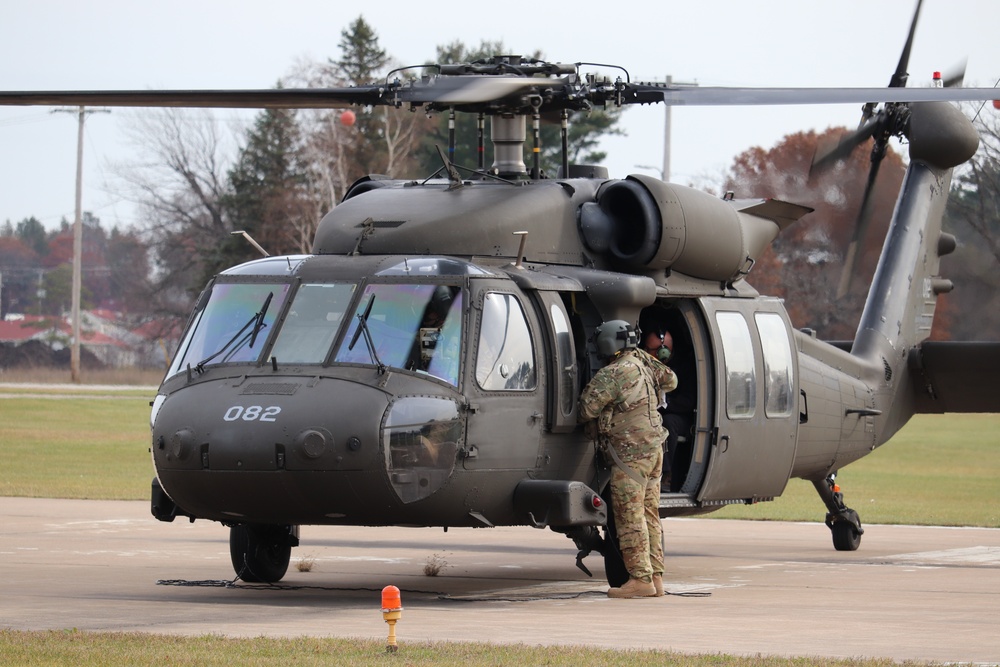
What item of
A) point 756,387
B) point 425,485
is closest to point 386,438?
point 425,485

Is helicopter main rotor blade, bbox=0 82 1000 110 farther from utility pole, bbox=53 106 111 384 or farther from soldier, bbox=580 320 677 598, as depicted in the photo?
utility pole, bbox=53 106 111 384

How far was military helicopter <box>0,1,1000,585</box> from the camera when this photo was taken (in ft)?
35.0

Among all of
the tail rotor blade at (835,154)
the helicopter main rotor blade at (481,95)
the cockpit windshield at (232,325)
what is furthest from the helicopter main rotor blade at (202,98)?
the tail rotor blade at (835,154)

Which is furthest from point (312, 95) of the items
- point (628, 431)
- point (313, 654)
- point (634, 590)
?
point (313, 654)

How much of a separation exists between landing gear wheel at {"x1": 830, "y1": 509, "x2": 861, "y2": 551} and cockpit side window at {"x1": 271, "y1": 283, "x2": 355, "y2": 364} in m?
7.07

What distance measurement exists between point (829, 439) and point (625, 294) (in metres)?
3.92

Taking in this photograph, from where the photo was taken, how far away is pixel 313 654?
857cm

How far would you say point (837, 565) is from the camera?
592 inches

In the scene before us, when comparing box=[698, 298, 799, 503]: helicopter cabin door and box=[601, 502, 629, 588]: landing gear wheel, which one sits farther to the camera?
box=[698, 298, 799, 503]: helicopter cabin door

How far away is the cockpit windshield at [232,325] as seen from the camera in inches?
446

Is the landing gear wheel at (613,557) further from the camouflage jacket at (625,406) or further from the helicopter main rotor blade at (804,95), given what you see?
the helicopter main rotor blade at (804,95)

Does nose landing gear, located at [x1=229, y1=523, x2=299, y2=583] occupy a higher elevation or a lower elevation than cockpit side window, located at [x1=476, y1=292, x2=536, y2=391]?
lower

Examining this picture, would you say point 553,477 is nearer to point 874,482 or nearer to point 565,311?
point 565,311

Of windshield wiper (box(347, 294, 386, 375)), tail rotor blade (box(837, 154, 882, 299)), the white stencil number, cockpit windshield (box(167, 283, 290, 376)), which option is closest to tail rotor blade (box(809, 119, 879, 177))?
tail rotor blade (box(837, 154, 882, 299))
